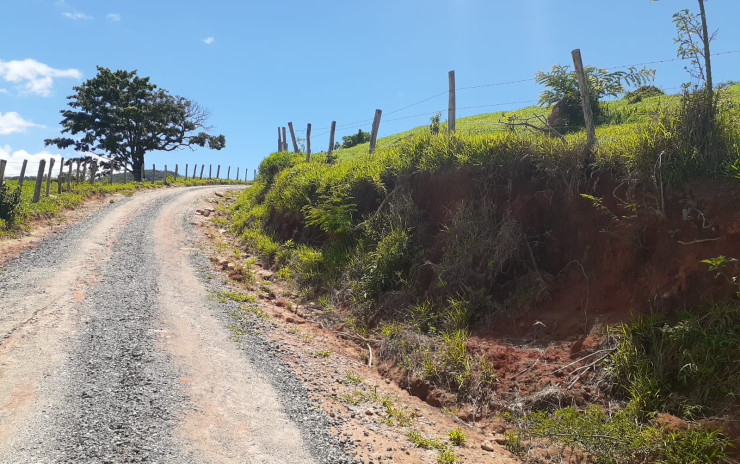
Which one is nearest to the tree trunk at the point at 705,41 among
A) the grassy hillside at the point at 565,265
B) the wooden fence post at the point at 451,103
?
the grassy hillside at the point at 565,265

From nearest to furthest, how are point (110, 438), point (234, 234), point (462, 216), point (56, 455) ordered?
point (56, 455)
point (110, 438)
point (462, 216)
point (234, 234)

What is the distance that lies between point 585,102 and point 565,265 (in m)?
2.67

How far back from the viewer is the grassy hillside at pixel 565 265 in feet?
15.5

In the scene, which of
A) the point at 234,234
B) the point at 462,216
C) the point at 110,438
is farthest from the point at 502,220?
the point at 234,234

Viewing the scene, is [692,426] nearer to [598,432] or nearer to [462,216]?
[598,432]

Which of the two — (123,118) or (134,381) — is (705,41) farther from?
(123,118)

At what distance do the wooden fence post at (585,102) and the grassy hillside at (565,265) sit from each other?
0.15 meters

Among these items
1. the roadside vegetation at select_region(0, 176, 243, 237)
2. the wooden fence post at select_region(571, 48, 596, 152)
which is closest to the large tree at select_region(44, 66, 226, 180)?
the roadside vegetation at select_region(0, 176, 243, 237)

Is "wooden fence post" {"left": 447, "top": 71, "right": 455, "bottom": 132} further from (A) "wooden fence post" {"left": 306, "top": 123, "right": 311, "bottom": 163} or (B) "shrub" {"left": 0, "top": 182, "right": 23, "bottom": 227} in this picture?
(B) "shrub" {"left": 0, "top": 182, "right": 23, "bottom": 227}

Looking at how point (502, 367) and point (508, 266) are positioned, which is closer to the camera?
point (502, 367)

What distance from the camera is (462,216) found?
8.06 meters

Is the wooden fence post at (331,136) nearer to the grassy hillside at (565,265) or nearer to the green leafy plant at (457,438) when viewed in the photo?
the grassy hillside at (565,265)

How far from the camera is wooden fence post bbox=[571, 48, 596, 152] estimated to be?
709cm

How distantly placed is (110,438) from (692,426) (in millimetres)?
5157
